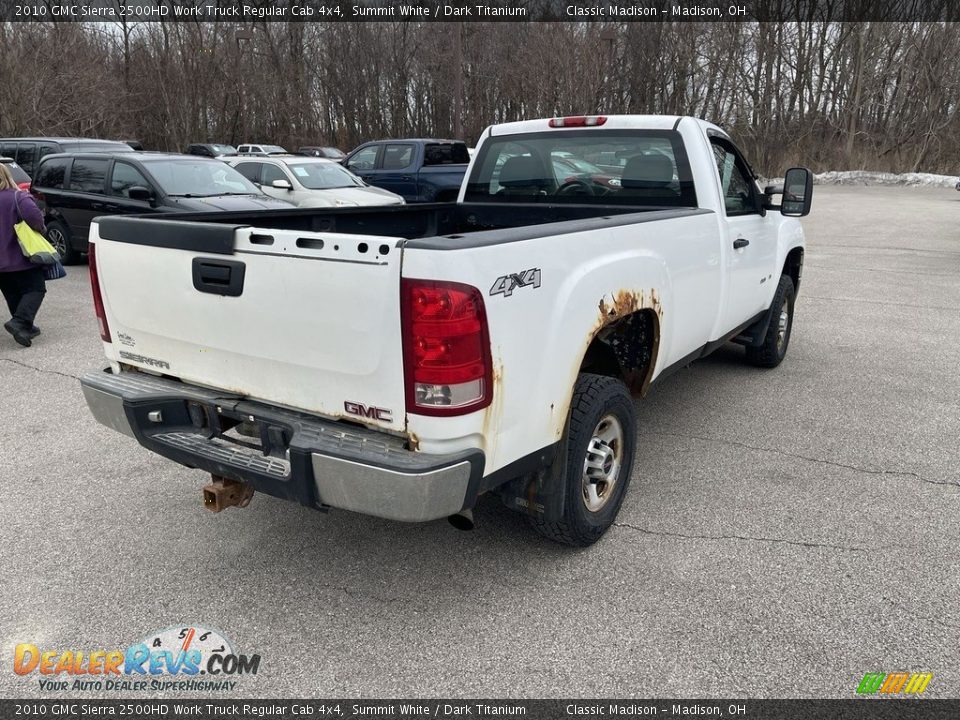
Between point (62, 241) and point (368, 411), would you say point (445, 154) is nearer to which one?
point (62, 241)

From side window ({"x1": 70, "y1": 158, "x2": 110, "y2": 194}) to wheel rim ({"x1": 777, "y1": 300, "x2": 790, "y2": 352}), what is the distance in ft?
29.8

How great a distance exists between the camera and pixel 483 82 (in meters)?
41.0

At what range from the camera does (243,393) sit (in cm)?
291

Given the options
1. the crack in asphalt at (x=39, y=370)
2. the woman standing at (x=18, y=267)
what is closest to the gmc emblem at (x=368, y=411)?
the crack in asphalt at (x=39, y=370)

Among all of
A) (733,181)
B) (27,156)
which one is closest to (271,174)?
(27,156)

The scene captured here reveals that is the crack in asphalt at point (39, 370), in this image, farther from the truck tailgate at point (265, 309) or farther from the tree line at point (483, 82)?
the tree line at point (483, 82)

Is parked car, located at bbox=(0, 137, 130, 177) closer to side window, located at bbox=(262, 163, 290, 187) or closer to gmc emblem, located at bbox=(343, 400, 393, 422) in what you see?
side window, located at bbox=(262, 163, 290, 187)

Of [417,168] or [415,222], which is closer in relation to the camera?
[415,222]

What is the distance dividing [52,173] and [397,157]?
6757 mm

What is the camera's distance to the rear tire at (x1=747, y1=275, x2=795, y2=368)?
591 cm

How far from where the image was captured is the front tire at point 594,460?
3.06 metres

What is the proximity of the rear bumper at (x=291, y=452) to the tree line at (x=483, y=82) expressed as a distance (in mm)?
23813

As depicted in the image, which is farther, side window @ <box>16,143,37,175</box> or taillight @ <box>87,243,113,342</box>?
side window @ <box>16,143,37,175</box>

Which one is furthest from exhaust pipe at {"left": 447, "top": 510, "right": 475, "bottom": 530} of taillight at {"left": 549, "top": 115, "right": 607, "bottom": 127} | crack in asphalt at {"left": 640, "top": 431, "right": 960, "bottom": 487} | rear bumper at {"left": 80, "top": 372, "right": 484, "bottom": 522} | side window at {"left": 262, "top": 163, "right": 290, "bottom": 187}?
side window at {"left": 262, "top": 163, "right": 290, "bottom": 187}
